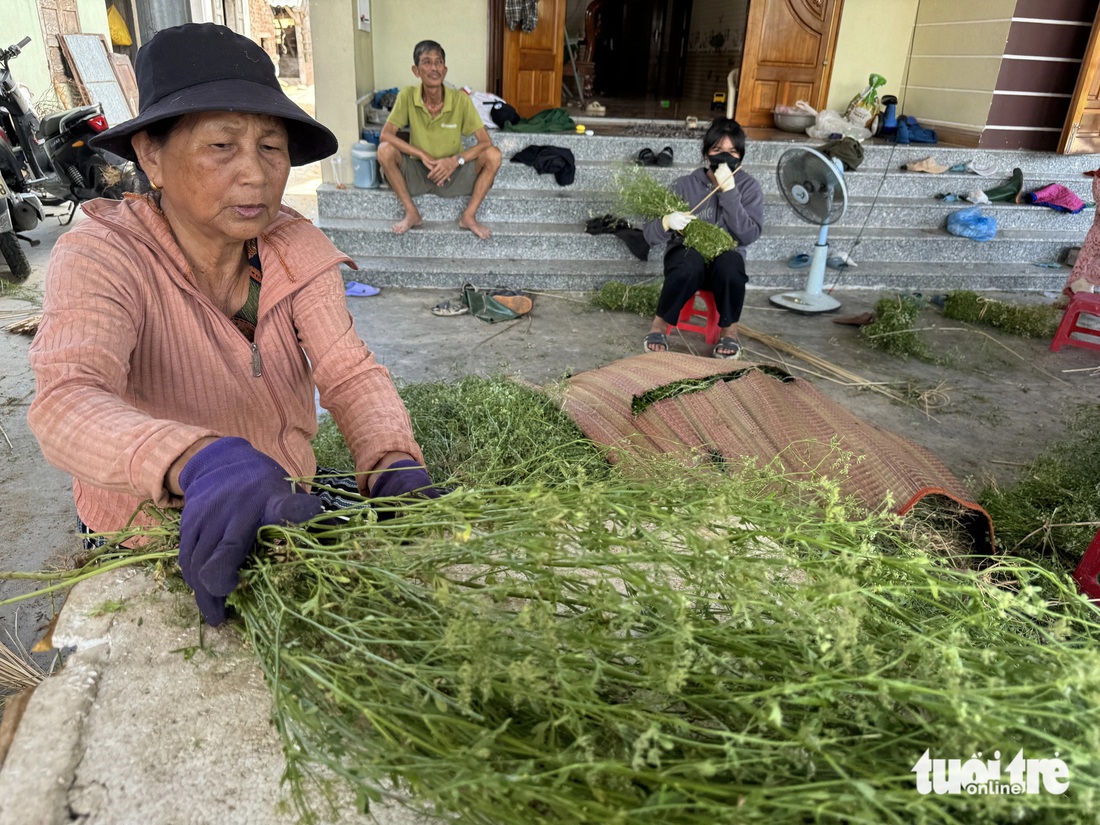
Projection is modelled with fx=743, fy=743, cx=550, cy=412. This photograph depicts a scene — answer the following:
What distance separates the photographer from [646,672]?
0.80 metres

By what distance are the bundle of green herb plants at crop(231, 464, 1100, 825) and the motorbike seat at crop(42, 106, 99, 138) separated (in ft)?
23.3

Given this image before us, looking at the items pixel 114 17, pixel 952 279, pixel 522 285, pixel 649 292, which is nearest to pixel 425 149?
pixel 522 285

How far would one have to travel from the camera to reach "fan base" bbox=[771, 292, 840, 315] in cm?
553

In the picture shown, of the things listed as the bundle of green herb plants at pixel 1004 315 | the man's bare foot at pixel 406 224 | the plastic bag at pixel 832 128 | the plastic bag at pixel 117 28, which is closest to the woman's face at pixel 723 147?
the bundle of green herb plants at pixel 1004 315

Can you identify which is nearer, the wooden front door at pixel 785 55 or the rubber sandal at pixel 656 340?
the rubber sandal at pixel 656 340

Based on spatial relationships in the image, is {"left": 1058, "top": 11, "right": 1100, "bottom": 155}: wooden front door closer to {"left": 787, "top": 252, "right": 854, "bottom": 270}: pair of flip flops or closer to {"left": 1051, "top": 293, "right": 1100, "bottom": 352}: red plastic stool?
{"left": 787, "top": 252, "right": 854, "bottom": 270}: pair of flip flops

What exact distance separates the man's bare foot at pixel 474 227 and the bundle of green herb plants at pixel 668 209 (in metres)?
1.14

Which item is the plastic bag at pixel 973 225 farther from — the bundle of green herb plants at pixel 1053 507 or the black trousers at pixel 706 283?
the bundle of green herb plants at pixel 1053 507

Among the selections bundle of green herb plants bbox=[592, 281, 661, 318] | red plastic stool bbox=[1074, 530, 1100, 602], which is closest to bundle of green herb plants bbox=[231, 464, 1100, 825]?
red plastic stool bbox=[1074, 530, 1100, 602]

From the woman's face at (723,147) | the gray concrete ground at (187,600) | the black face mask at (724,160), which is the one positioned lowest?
the gray concrete ground at (187,600)

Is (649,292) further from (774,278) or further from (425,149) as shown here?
(425,149)

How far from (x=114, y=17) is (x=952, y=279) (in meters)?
11.8

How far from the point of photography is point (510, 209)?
6.37 meters

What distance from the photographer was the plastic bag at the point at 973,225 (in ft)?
21.7
